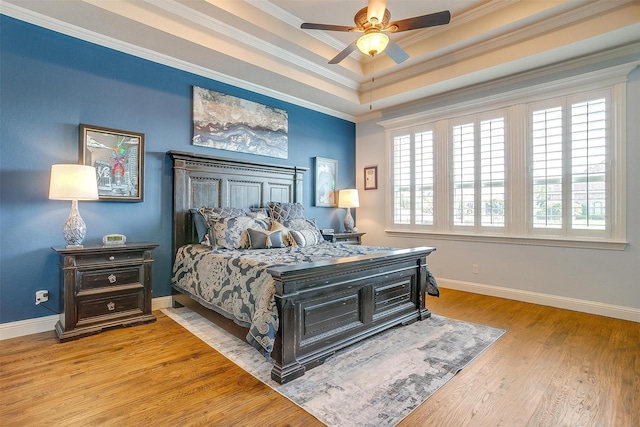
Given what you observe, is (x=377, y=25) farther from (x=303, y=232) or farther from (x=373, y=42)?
(x=303, y=232)

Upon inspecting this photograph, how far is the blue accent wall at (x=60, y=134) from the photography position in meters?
2.73

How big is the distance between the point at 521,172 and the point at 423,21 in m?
2.44

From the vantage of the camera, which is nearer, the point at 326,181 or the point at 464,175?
the point at 464,175

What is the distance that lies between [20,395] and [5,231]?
1569 mm

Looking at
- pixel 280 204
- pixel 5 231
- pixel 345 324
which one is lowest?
pixel 345 324

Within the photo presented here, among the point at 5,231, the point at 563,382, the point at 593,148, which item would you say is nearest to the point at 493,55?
the point at 593,148

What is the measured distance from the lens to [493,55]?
370 centimetres

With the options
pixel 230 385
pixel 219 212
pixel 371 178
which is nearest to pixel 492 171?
pixel 371 178

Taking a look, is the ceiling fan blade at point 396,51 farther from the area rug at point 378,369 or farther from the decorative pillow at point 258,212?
the area rug at point 378,369

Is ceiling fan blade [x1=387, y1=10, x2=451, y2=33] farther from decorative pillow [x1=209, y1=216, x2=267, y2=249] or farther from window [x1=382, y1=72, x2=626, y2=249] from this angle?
decorative pillow [x1=209, y1=216, x2=267, y2=249]

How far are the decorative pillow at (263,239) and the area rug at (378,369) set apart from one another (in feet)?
2.96

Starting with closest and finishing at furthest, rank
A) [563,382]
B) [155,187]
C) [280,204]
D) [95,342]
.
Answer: [563,382], [95,342], [155,187], [280,204]

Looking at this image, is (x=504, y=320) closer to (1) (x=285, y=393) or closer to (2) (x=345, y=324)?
(2) (x=345, y=324)

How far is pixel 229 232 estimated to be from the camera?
3.34 metres
